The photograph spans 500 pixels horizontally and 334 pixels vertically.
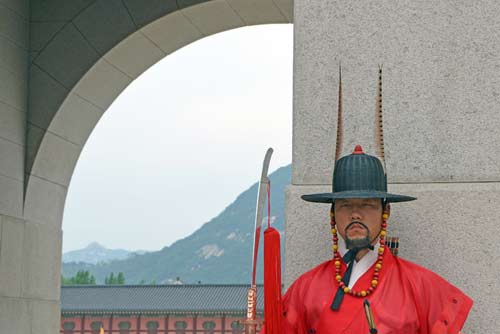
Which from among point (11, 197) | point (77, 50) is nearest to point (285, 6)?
point (77, 50)

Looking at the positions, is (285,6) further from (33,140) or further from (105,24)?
(33,140)

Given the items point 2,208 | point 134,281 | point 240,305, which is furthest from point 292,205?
point 134,281

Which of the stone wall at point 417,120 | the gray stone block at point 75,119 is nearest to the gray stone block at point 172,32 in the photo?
the gray stone block at point 75,119

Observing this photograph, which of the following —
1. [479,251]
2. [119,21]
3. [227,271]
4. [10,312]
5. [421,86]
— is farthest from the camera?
[227,271]

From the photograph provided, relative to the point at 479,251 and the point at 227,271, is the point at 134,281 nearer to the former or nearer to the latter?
the point at 227,271

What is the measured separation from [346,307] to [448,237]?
1060 millimetres

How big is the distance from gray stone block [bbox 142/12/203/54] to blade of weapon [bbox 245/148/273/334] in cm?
749

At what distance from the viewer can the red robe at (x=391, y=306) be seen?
4863 mm

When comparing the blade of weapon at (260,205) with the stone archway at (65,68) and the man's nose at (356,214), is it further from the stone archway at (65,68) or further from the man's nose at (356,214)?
the stone archway at (65,68)

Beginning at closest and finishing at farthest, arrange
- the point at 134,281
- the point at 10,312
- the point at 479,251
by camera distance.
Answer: the point at 479,251 → the point at 10,312 → the point at 134,281

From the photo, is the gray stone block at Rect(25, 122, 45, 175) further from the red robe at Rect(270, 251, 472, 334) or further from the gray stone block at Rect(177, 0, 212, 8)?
the red robe at Rect(270, 251, 472, 334)

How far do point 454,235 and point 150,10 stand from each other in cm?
757

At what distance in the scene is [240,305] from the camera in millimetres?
51719

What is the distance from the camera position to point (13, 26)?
12.1 meters
